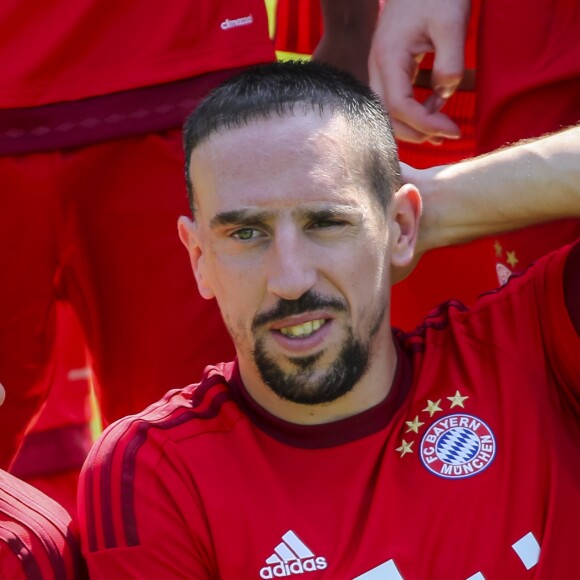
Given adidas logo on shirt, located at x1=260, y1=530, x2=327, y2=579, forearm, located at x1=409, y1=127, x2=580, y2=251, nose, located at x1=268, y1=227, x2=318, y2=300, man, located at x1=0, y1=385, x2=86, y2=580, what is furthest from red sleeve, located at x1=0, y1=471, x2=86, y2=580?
forearm, located at x1=409, y1=127, x2=580, y2=251

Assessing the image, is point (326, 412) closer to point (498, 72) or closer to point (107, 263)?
point (107, 263)

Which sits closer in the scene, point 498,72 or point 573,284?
point 573,284

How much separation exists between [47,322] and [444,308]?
87cm

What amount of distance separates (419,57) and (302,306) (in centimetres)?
95

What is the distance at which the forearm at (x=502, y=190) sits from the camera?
2.21m

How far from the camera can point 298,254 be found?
6.56 feet

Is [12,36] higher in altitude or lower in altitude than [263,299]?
higher

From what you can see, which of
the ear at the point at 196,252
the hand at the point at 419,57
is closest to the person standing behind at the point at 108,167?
the hand at the point at 419,57

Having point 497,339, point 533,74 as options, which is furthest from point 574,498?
point 533,74

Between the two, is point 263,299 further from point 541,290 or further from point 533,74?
point 533,74

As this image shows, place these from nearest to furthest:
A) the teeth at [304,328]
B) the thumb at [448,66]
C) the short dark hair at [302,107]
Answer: the teeth at [304,328], the short dark hair at [302,107], the thumb at [448,66]

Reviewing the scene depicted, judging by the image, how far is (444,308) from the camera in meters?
2.34

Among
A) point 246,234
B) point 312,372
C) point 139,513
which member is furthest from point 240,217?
point 139,513

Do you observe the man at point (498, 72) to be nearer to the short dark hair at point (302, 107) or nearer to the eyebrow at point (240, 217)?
the short dark hair at point (302, 107)
